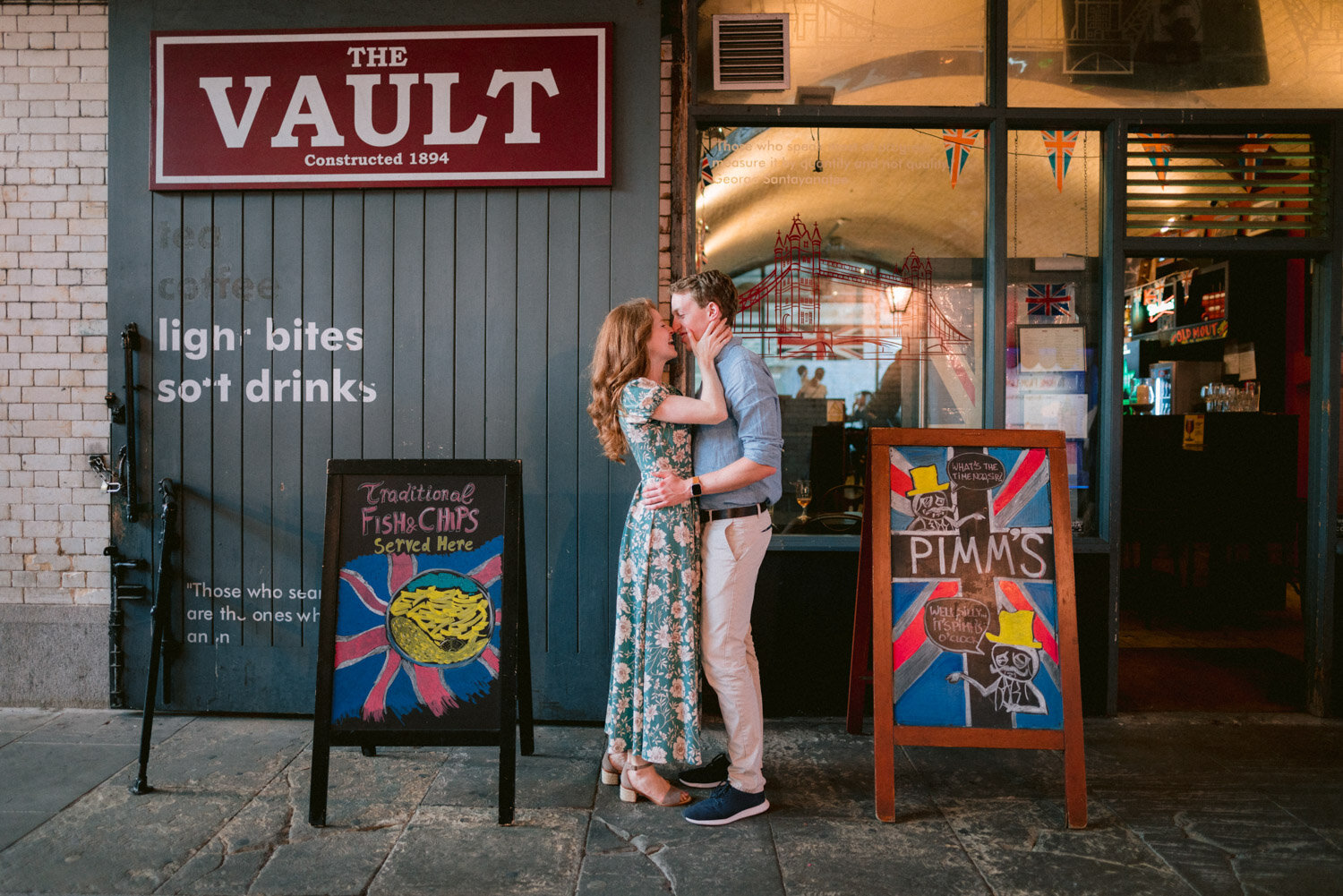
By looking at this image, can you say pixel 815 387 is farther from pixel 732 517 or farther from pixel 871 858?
pixel 871 858

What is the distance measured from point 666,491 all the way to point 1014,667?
1.52 m

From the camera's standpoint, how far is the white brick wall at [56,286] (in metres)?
4.06

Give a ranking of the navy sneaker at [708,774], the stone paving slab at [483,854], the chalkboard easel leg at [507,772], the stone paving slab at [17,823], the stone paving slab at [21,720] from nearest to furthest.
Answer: the stone paving slab at [483,854], the stone paving slab at [17,823], the chalkboard easel leg at [507,772], the navy sneaker at [708,774], the stone paving slab at [21,720]

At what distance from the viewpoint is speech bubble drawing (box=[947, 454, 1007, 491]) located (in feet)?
10.5

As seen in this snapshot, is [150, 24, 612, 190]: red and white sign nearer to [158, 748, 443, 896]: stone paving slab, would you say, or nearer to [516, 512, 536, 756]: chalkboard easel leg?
[516, 512, 536, 756]: chalkboard easel leg

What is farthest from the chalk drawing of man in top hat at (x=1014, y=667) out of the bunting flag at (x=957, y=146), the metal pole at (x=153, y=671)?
the metal pole at (x=153, y=671)

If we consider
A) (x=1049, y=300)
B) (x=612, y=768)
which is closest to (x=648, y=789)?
(x=612, y=768)

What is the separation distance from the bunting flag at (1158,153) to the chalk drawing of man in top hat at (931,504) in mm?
2345

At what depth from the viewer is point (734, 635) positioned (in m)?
3.05

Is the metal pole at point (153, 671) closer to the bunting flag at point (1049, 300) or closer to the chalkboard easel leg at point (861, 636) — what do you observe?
the chalkboard easel leg at point (861, 636)

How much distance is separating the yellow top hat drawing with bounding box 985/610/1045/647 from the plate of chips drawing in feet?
6.52

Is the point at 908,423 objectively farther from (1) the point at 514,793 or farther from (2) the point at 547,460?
(1) the point at 514,793

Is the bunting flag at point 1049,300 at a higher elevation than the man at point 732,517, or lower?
higher

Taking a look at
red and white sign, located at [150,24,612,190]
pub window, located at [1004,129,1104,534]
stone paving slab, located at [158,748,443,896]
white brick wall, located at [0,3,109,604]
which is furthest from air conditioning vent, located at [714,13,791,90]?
stone paving slab, located at [158,748,443,896]
